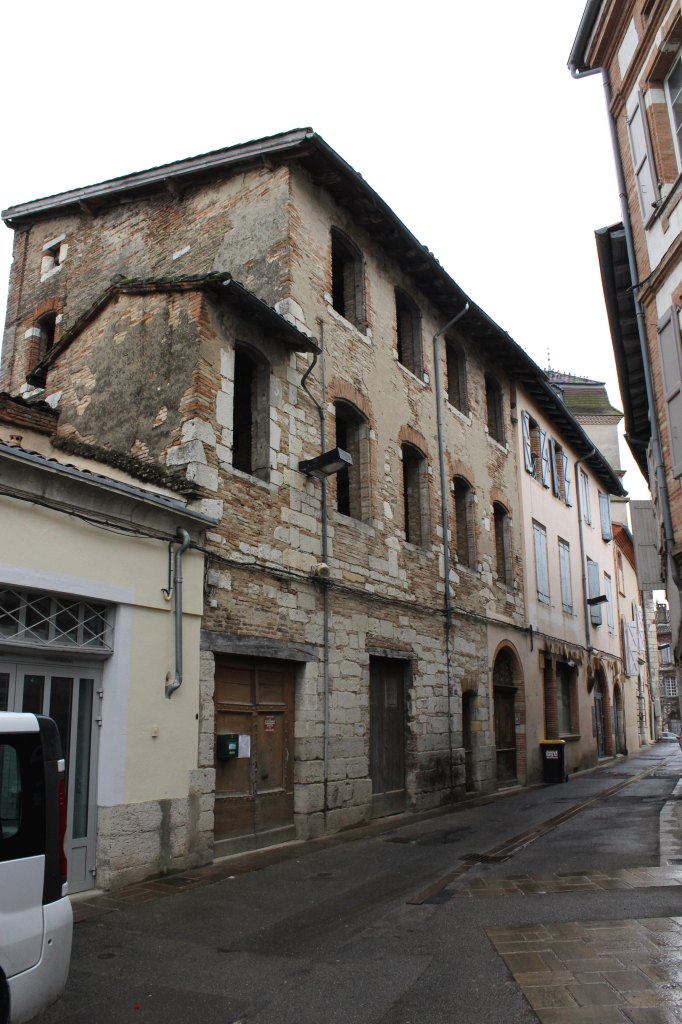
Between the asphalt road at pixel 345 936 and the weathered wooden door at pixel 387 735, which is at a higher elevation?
the weathered wooden door at pixel 387 735

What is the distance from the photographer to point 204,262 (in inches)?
459

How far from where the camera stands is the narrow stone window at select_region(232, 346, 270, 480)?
32.6 ft

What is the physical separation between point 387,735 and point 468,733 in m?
3.27

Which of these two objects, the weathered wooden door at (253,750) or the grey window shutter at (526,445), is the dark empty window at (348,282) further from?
the grey window shutter at (526,445)

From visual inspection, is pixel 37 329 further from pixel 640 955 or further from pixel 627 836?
pixel 640 955

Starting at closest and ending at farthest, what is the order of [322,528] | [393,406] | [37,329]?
[322,528]
[393,406]
[37,329]

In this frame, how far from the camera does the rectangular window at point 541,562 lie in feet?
61.4

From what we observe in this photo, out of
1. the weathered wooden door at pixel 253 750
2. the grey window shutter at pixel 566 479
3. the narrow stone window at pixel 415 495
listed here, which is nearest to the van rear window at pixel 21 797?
the weathered wooden door at pixel 253 750

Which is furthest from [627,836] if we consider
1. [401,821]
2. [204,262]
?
[204,262]

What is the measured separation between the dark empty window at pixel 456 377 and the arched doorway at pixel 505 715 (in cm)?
493

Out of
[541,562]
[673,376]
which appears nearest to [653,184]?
[673,376]

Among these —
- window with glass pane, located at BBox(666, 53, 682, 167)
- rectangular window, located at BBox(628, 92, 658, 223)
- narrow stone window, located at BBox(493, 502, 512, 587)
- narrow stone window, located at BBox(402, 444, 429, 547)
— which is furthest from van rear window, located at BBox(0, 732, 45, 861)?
narrow stone window, located at BBox(493, 502, 512, 587)

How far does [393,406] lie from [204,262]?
355 centimetres

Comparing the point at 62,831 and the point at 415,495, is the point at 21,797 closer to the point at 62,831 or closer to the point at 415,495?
the point at 62,831
